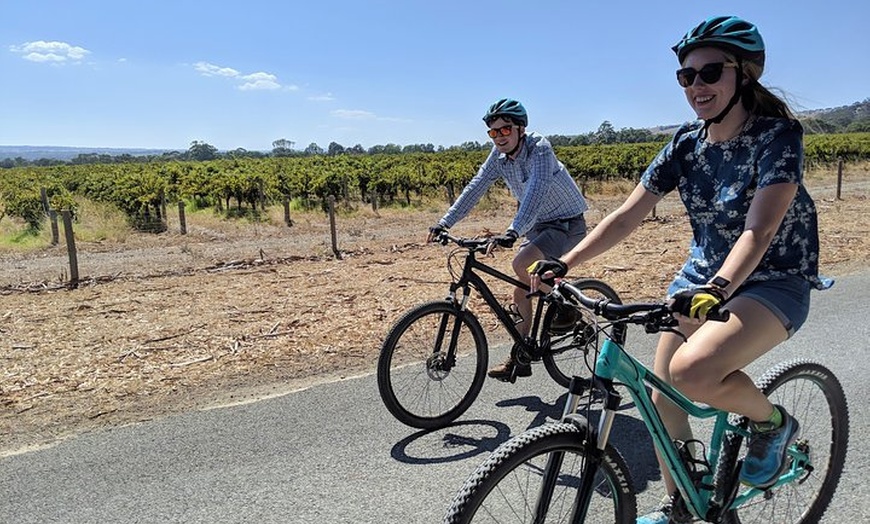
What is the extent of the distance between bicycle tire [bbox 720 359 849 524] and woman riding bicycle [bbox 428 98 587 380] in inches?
74.6

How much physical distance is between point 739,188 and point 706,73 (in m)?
0.44

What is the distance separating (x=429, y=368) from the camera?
14.3 ft

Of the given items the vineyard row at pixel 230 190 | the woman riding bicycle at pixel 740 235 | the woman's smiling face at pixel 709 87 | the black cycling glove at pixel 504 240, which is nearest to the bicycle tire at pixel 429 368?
the black cycling glove at pixel 504 240

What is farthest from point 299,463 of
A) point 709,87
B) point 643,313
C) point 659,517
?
point 709,87

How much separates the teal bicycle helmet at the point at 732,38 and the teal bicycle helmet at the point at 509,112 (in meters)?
2.30

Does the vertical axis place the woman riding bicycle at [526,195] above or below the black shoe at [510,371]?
above

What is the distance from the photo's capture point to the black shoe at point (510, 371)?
14.9 ft

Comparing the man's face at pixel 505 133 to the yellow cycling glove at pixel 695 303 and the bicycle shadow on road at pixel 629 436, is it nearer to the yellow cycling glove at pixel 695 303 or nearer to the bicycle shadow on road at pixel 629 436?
the bicycle shadow on road at pixel 629 436

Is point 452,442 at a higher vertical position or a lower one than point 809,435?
lower

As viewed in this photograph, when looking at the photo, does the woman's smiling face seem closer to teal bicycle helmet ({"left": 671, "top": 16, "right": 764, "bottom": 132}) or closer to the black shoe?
teal bicycle helmet ({"left": 671, "top": 16, "right": 764, "bottom": 132})

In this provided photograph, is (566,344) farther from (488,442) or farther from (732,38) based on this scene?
(732,38)

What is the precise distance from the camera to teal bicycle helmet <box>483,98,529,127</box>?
4.66 m

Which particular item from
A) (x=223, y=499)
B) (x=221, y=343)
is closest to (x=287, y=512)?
(x=223, y=499)

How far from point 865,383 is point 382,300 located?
16.3 feet
